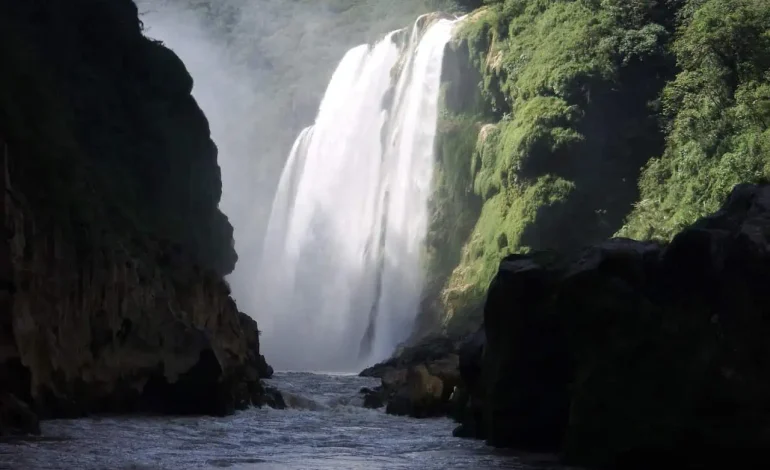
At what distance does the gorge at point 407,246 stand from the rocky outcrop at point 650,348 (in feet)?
0.11

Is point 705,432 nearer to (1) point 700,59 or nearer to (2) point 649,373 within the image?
(2) point 649,373

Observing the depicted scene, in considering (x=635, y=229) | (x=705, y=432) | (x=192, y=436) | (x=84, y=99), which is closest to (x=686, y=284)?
(x=705, y=432)

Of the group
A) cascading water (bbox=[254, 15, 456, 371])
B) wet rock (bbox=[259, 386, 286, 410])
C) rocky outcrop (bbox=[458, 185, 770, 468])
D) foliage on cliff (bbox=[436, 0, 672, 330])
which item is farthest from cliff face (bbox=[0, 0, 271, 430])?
cascading water (bbox=[254, 15, 456, 371])

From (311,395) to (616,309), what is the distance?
59.4 ft

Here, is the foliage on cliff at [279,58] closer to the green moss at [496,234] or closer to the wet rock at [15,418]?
the green moss at [496,234]

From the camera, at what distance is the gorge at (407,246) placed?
10.7 metres

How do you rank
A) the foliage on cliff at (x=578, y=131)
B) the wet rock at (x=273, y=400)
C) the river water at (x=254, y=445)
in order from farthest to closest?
the foliage on cliff at (x=578, y=131) < the wet rock at (x=273, y=400) < the river water at (x=254, y=445)

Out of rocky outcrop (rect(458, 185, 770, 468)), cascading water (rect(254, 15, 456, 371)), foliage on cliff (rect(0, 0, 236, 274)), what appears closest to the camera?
rocky outcrop (rect(458, 185, 770, 468))

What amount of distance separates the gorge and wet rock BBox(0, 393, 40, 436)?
0.05 metres

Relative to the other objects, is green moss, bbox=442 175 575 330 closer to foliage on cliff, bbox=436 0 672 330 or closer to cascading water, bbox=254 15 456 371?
foliage on cliff, bbox=436 0 672 330

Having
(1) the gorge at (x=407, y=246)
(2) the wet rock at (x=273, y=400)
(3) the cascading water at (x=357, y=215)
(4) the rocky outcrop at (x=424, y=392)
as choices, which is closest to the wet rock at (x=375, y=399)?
(4) the rocky outcrop at (x=424, y=392)

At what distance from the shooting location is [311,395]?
27891 mm

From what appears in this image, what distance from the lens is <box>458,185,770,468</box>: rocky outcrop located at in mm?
9477

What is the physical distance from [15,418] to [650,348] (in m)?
8.87
